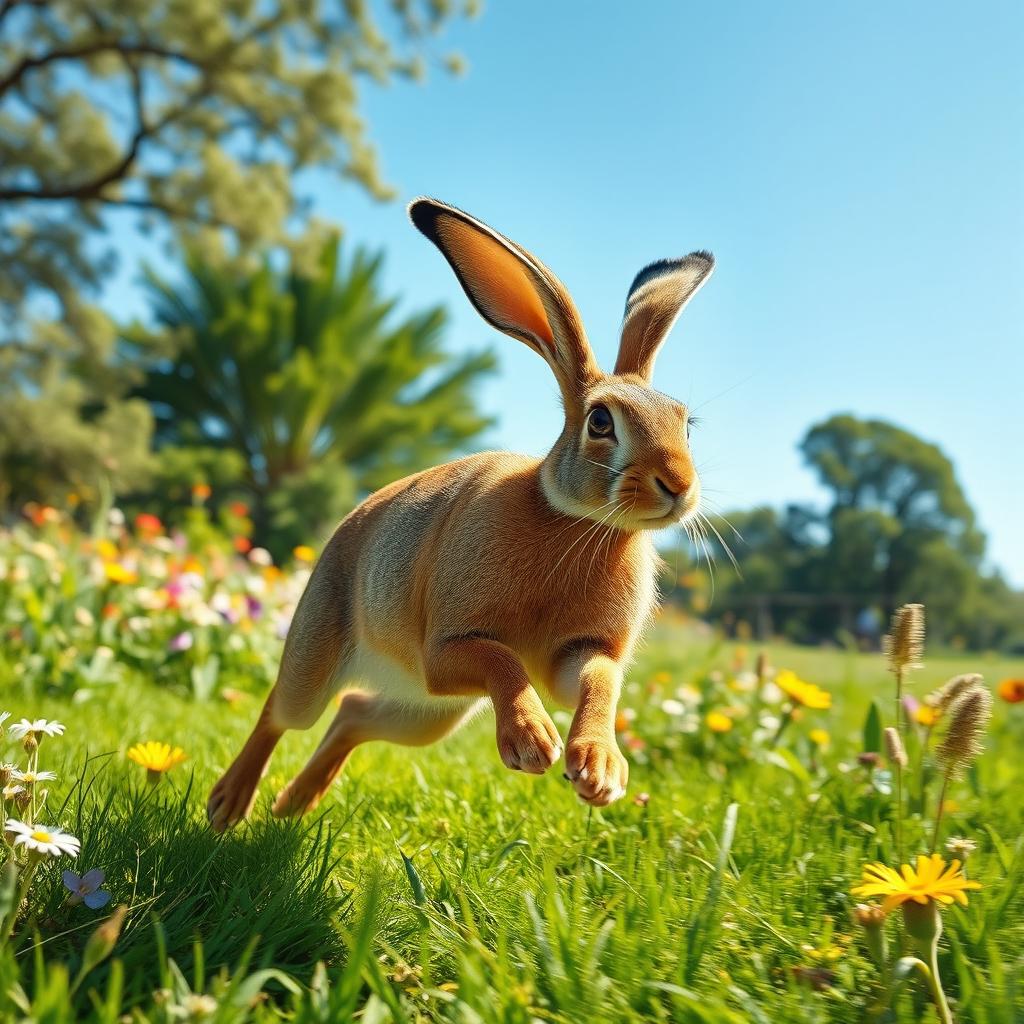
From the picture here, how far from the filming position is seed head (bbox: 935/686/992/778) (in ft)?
6.28

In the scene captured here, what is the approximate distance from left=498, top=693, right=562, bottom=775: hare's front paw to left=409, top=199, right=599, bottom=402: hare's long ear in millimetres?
948

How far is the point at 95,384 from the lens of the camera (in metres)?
17.9

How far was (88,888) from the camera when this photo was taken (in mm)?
1757

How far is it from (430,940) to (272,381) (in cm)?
2066

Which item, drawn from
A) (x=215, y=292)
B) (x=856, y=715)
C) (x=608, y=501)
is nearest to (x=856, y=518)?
(x=215, y=292)

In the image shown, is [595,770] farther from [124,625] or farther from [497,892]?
[124,625]

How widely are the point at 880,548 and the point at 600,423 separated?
22188 millimetres

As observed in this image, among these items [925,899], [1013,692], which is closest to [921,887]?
[925,899]

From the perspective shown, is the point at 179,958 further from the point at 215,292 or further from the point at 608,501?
the point at 215,292

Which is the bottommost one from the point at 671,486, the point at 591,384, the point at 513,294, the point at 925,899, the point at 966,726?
the point at 925,899

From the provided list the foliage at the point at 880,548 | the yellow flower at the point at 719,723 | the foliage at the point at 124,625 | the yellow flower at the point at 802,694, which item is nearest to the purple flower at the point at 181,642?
the foliage at the point at 124,625

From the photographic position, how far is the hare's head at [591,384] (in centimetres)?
227

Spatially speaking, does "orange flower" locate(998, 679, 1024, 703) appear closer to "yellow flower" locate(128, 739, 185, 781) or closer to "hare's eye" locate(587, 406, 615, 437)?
"hare's eye" locate(587, 406, 615, 437)

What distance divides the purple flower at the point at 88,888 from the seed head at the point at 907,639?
1.70 m
